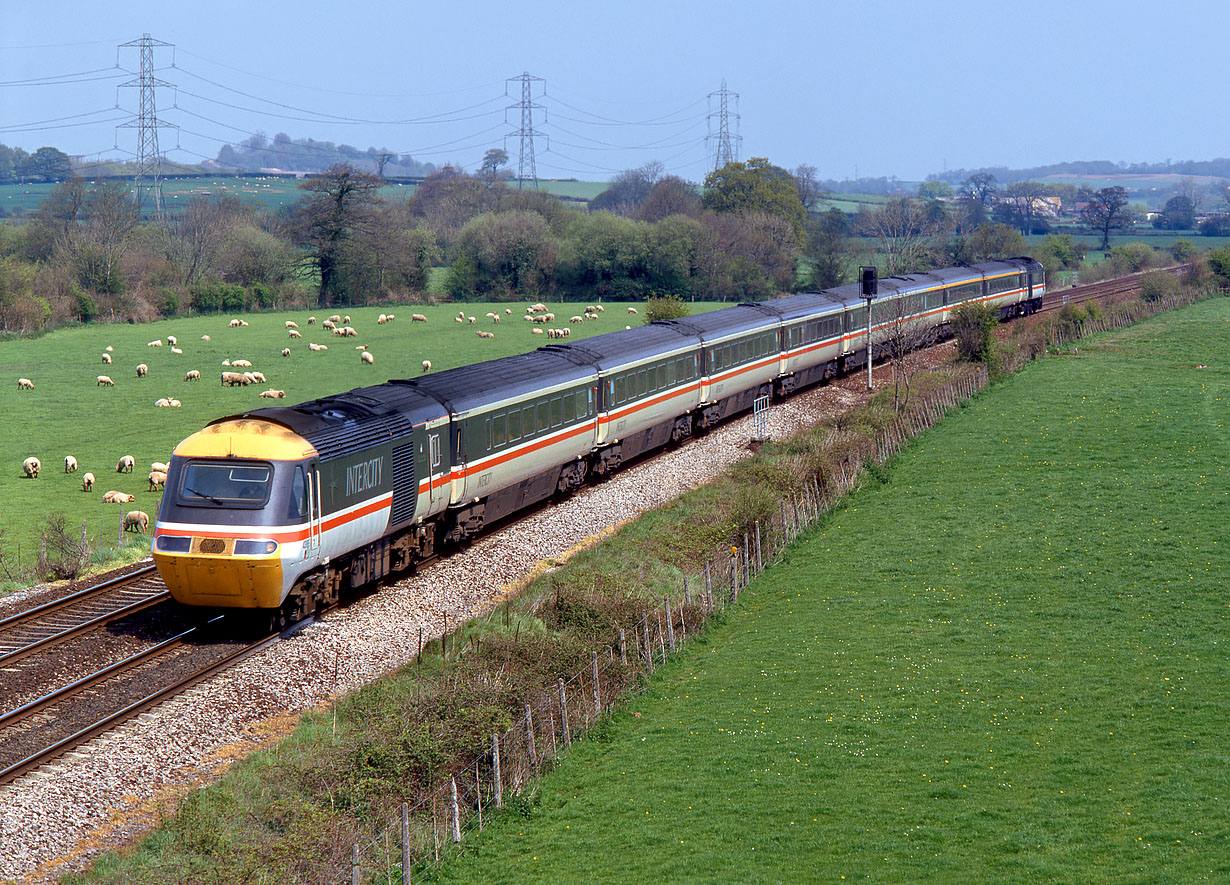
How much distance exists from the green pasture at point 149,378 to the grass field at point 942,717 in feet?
63.4

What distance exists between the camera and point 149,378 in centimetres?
6344

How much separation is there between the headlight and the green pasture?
45.5 ft

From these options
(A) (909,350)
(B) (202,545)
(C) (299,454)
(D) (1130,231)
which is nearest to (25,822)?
(B) (202,545)

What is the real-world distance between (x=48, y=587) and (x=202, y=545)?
7208mm

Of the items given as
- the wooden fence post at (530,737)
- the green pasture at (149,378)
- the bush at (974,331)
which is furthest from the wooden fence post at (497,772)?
the bush at (974,331)

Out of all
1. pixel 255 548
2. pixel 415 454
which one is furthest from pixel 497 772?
pixel 415 454

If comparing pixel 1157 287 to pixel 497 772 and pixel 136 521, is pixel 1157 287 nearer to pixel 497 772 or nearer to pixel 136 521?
pixel 136 521

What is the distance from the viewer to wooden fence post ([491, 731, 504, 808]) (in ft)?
54.7

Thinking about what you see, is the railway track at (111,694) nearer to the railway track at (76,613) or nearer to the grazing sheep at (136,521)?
the railway track at (76,613)

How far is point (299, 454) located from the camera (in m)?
21.0

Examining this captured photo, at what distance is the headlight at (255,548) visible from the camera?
66.2ft

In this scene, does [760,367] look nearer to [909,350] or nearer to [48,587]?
[909,350]

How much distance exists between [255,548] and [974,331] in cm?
4780

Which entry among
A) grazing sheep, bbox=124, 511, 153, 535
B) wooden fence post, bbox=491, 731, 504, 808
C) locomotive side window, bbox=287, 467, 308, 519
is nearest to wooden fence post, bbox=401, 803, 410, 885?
wooden fence post, bbox=491, 731, 504, 808
